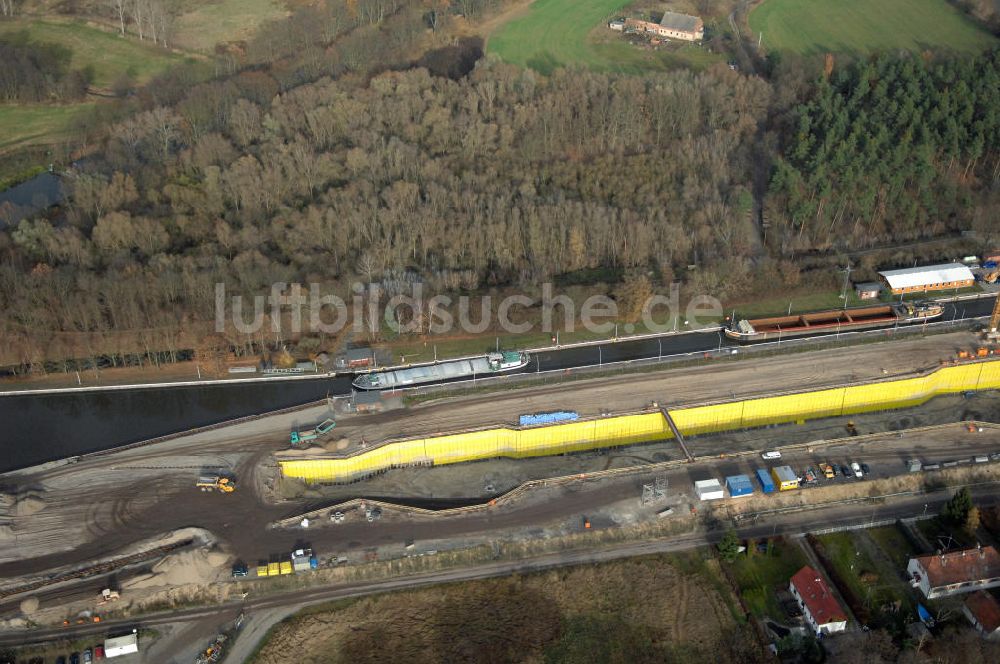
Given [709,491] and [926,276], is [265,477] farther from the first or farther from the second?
[926,276]

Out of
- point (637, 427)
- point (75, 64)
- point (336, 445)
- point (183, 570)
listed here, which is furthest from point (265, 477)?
point (75, 64)

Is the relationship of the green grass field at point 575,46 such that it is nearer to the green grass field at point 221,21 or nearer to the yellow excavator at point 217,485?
the green grass field at point 221,21

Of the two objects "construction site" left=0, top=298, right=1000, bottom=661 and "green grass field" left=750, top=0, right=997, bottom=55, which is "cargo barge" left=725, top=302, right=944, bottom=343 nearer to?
"construction site" left=0, top=298, right=1000, bottom=661

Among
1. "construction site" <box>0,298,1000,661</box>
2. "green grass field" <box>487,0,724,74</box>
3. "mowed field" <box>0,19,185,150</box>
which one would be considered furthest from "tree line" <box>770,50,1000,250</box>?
"mowed field" <box>0,19,185,150</box>

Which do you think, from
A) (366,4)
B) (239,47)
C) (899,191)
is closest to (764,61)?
(899,191)

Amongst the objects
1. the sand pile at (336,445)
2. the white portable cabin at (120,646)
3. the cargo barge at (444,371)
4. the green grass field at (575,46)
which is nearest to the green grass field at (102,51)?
the green grass field at (575,46)

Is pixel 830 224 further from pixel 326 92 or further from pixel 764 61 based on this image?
pixel 326 92
